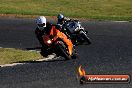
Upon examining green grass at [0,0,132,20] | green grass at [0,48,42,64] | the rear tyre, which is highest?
the rear tyre

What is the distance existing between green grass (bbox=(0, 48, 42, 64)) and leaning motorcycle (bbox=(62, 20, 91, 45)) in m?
3.35

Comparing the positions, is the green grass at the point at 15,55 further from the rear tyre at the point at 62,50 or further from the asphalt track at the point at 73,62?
the rear tyre at the point at 62,50

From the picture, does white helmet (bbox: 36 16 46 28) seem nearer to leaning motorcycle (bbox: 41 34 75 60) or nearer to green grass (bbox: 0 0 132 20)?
leaning motorcycle (bbox: 41 34 75 60)

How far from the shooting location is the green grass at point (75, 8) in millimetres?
35000

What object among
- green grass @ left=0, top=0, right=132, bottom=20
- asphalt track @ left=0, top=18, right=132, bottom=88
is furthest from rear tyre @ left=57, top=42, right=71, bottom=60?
green grass @ left=0, top=0, right=132, bottom=20

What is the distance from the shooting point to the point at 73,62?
712 inches

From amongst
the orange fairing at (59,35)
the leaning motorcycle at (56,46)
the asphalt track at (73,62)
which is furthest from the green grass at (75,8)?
the leaning motorcycle at (56,46)

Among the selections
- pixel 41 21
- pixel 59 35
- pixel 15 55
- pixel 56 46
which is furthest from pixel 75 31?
pixel 41 21

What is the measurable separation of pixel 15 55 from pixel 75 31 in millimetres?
4714

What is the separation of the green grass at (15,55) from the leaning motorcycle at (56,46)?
27.0 inches

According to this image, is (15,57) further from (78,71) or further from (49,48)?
(78,71)

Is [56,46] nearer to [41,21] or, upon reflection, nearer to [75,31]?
[41,21]

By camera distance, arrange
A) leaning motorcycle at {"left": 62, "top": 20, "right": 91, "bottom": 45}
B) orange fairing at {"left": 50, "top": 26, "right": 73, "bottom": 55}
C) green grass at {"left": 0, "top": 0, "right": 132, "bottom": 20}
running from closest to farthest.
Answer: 1. orange fairing at {"left": 50, "top": 26, "right": 73, "bottom": 55}
2. leaning motorcycle at {"left": 62, "top": 20, "right": 91, "bottom": 45}
3. green grass at {"left": 0, "top": 0, "right": 132, "bottom": 20}

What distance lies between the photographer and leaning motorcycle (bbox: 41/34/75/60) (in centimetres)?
1884
